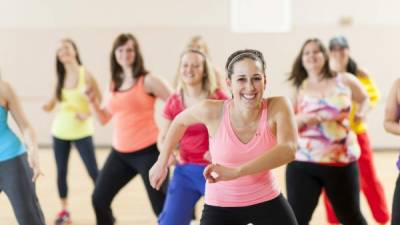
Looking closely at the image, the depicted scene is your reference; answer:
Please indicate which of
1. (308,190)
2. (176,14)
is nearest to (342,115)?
(308,190)

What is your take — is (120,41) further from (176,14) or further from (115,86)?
(176,14)

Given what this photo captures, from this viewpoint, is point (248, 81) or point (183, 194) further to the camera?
point (183, 194)

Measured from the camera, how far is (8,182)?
3.13 meters

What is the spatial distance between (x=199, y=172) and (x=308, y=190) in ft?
1.99

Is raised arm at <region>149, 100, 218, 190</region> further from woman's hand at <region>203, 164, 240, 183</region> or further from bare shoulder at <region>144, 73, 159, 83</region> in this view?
bare shoulder at <region>144, 73, 159, 83</region>

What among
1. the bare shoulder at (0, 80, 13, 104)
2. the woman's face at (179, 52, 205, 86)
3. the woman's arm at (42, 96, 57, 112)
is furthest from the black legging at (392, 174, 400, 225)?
the woman's arm at (42, 96, 57, 112)

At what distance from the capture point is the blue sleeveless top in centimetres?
320

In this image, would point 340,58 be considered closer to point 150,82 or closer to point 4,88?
point 150,82

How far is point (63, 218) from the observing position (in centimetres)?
489

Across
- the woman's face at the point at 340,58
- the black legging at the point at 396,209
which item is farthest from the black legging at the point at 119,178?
the woman's face at the point at 340,58

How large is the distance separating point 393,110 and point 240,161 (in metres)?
1.00

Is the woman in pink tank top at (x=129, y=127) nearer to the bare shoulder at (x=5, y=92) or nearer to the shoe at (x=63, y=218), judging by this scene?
the bare shoulder at (x=5, y=92)

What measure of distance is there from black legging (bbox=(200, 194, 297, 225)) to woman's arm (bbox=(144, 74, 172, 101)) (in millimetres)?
1427

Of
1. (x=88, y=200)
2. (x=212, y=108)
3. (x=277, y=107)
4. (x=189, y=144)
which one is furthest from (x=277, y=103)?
(x=88, y=200)
